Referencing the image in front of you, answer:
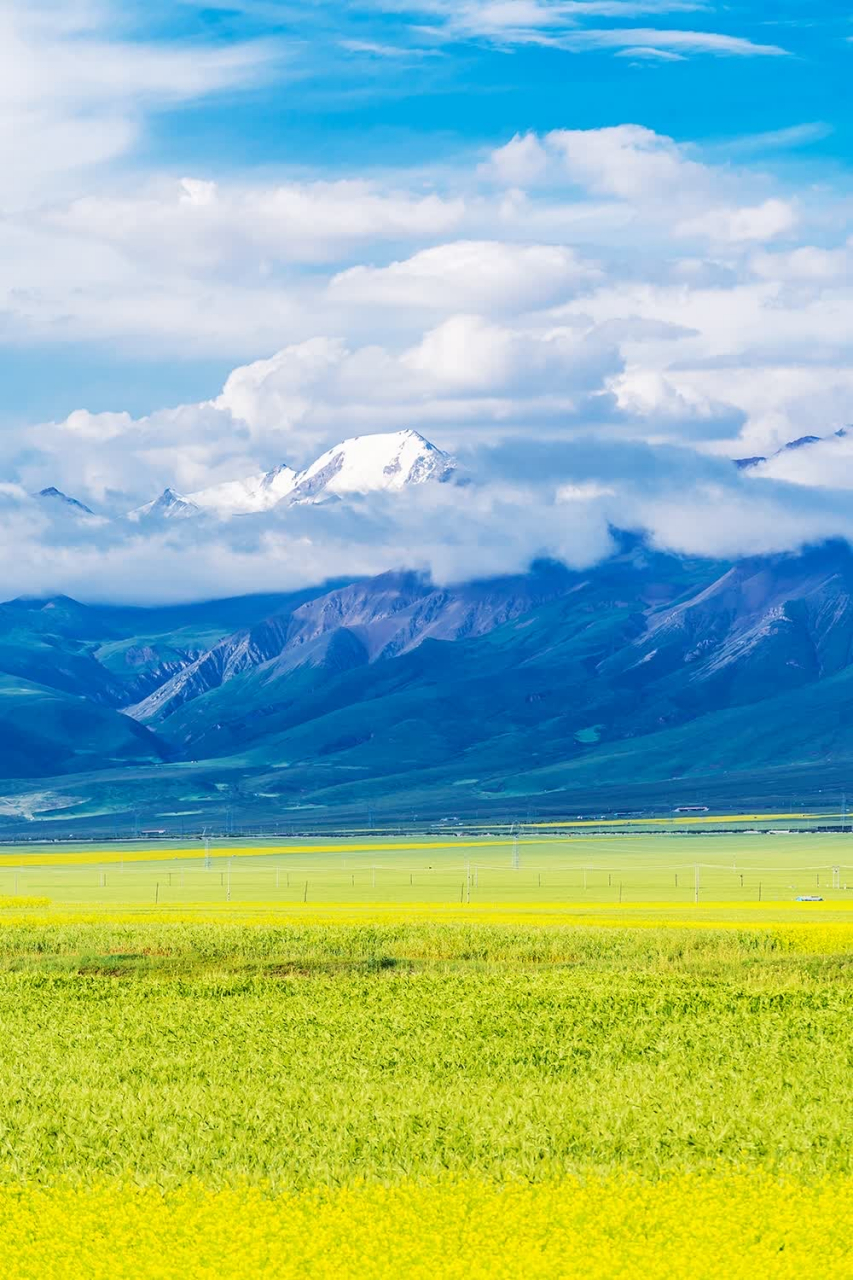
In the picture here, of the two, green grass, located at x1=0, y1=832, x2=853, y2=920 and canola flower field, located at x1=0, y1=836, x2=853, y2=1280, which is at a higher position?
green grass, located at x1=0, y1=832, x2=853, y2=920

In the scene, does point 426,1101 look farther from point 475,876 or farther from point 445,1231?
point 475,876

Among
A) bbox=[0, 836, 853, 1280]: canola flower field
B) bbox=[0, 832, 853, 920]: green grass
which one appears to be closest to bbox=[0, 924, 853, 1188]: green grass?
bbox=[0, 836, 853, 1280]: canola flower field

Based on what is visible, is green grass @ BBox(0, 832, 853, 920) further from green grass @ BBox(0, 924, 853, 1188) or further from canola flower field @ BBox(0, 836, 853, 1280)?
green grass @ BBox(0, 924, 853, 1188)

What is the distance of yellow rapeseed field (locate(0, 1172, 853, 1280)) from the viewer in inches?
760

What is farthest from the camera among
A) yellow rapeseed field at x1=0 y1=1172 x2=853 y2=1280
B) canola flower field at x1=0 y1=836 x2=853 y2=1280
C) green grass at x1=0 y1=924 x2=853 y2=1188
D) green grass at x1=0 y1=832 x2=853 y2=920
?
green grass at x1=0 y1=832 x2=853 y2=920

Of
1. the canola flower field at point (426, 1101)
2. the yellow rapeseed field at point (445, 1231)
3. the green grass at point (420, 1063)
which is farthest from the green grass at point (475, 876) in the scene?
the yellow rapeseed field at point (445, 1231)

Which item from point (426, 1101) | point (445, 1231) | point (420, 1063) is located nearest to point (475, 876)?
point (420, 1063)

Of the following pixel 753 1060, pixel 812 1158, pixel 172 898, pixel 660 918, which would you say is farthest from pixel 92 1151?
pixel 172 898

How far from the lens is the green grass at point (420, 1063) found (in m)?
25.2

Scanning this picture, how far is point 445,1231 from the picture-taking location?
20.8 meters

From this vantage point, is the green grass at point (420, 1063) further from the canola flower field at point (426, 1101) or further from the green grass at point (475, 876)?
the green grass at point (475, 876)

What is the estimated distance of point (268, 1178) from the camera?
23.9 m

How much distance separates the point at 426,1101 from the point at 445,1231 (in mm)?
8348

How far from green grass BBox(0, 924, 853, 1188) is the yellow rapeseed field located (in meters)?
1.27
